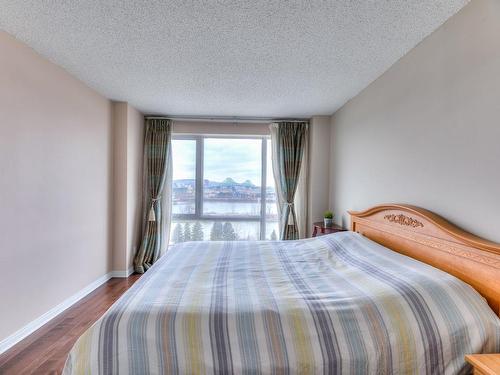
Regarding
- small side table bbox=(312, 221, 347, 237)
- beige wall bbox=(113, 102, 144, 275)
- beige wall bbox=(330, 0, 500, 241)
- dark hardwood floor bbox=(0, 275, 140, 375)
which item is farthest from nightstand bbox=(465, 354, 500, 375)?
beige wall bbox=(113, 102, 144, 275)

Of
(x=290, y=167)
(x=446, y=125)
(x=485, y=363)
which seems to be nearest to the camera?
(x=485, y=363)

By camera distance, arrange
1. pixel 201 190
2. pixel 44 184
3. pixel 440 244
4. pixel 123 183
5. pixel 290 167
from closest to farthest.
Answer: pixel 440 244
pixel 44 184
pixel 123 183
pixel 290 167
pixel 201 190

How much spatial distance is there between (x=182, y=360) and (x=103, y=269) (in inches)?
111

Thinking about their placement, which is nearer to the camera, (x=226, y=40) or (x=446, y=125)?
(x=446, y=125)

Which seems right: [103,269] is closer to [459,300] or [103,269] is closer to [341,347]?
[341,347]

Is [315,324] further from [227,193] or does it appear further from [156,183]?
[156,183]

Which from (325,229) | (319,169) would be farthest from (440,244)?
(319,169)

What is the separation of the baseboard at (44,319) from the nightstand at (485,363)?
2.90m

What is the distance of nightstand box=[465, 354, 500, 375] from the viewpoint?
38.0 inches

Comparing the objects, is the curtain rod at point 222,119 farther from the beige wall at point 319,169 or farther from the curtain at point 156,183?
the beige wall at point 319,169

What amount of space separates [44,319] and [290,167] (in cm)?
332

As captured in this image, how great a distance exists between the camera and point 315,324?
115 centimetres

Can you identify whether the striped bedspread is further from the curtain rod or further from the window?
the curtain rod

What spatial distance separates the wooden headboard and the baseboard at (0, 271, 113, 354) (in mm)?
3010
